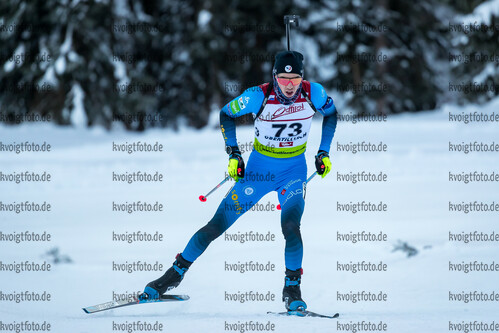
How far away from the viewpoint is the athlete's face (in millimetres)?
5004

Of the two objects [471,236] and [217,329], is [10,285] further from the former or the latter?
[471,236]

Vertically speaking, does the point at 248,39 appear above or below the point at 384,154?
above

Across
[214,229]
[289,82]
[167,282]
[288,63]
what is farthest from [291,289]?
[288,63]

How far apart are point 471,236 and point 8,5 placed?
18.2 metres

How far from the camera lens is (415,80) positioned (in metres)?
25.5

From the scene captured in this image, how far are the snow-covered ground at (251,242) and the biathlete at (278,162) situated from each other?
18.5 inches

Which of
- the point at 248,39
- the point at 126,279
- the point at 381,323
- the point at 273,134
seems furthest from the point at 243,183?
the point at 248,39

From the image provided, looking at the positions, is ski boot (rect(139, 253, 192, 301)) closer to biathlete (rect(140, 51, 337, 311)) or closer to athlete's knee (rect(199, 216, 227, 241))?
biathlete (rect(140, 51, 337, 311))

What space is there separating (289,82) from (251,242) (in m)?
3.93

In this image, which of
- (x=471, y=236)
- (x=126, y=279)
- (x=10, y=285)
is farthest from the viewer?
(x=471, y=236)

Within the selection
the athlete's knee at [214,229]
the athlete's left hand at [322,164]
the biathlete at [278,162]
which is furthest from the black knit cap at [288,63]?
the athlete's knee at [214,229]

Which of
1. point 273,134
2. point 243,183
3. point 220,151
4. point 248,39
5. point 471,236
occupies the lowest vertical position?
point 471,236

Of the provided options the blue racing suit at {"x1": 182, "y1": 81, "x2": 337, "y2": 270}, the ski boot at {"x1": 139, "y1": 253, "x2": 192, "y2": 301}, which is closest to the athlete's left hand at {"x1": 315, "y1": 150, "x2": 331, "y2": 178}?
the blue racing suit at {"x1": 182, "y1": 81, "x2": 337, "y2": 270}

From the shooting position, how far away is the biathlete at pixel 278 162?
16.6ft
